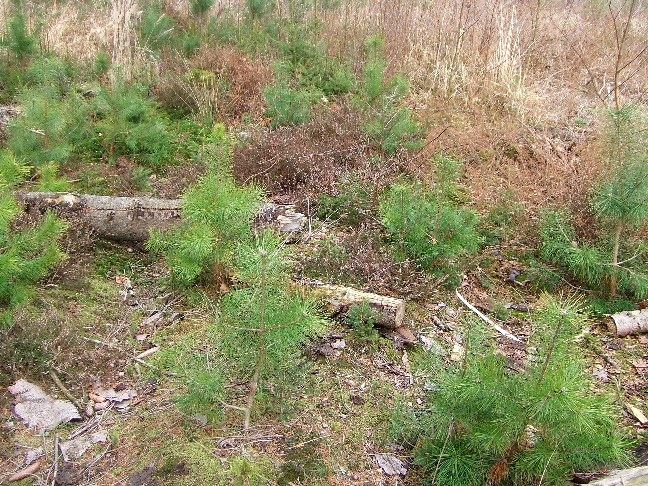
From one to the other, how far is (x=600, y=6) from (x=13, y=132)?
9.68 meters

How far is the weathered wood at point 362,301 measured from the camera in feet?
12.8

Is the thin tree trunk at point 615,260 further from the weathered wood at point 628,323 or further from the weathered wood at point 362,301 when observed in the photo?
the weathered wood at point 362,301

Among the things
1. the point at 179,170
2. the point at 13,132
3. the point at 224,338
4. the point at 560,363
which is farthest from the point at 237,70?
the point at 560,363

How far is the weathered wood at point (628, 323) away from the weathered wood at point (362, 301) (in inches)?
63.8

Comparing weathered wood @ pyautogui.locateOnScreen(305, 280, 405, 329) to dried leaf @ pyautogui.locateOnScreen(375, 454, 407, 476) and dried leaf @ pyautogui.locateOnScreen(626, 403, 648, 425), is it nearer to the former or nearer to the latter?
dried leaf @ pyautogui.locateOnScreen(375, 454, 407, 476)

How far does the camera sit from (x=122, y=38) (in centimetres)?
710

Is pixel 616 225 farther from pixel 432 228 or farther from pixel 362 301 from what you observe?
pixel 362 301

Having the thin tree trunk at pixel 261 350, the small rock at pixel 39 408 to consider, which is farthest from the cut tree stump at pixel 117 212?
the thin tree trunk at pixel 261 350

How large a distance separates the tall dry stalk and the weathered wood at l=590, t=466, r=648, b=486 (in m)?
6.23

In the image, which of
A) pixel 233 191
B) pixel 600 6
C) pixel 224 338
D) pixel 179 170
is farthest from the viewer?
pixel 600 6

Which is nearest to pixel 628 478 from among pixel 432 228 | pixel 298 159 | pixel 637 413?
pixel 637 413

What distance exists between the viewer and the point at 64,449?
9.66ft

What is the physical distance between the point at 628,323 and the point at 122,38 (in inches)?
247

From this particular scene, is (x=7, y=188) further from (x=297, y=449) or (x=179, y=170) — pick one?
(x=297, y=449)
